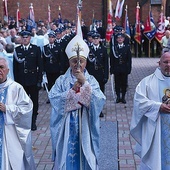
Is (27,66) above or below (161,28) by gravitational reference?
above

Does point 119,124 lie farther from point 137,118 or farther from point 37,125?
point 137,118

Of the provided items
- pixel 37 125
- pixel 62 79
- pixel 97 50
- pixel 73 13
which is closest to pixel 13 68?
pixel 37 125

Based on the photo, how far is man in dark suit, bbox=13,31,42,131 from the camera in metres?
8.63

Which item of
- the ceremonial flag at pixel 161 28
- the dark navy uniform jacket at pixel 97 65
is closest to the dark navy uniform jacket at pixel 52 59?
the dark navy uniform jacket at pixel 97 65

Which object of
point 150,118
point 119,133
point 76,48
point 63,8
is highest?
point 76,48

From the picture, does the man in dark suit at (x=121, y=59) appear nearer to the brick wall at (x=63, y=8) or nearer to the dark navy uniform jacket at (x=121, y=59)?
the dark navy uniform jacket at (x=121, y=59)

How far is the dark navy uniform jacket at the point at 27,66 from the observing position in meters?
8.63

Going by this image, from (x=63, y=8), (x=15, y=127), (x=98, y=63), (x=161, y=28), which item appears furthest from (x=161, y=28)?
(x=15, y=127)

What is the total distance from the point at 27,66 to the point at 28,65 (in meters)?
0.03

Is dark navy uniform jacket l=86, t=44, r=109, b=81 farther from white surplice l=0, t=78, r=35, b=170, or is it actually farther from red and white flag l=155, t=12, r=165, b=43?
red and white flag l=155, t=12, r=165, b=43

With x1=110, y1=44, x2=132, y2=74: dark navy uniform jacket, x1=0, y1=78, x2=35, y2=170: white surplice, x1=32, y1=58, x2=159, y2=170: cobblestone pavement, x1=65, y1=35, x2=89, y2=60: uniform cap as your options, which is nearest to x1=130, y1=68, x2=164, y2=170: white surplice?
x1=65, y1=35, x2=89, y2=60: uniform cap

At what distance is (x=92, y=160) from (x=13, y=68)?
4230 millimetres

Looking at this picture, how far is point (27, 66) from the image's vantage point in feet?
28.5

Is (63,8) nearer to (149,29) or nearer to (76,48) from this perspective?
(149,29)
